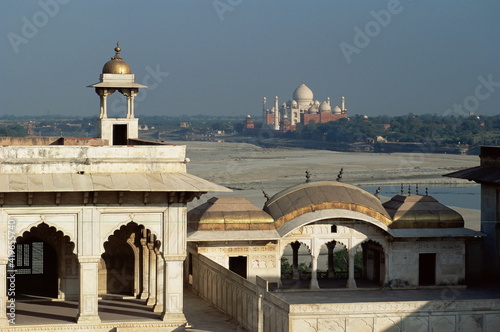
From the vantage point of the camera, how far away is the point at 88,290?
17078 millimetres

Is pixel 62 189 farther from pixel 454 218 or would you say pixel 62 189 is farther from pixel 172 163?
pixel 454 218

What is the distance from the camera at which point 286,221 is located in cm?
2161

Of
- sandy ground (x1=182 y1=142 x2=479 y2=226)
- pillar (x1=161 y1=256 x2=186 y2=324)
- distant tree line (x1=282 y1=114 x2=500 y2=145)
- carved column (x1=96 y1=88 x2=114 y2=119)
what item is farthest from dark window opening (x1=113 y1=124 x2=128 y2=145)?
distant tree line (x1=282 y1=114 x2=500 y2=145)

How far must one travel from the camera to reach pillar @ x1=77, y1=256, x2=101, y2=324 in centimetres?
1700

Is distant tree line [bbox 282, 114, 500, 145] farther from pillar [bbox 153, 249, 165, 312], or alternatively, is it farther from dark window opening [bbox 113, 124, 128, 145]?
pillar [bbox 153, 249, 165, 312]

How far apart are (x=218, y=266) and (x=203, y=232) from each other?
174 centimetres

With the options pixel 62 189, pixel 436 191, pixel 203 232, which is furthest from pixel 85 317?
pixel 436 191

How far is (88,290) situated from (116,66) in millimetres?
6847

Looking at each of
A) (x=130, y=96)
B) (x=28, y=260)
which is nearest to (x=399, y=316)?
(x=28, y=260)

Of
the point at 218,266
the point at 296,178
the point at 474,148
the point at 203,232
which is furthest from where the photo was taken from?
the point at 474,148

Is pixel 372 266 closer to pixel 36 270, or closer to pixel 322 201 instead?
pixel 322 201

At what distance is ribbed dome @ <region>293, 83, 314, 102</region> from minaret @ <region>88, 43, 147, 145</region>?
143 metres

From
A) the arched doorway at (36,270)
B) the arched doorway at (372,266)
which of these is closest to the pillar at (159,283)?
the arched doorway at (36,270)

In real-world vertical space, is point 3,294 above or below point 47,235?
below
